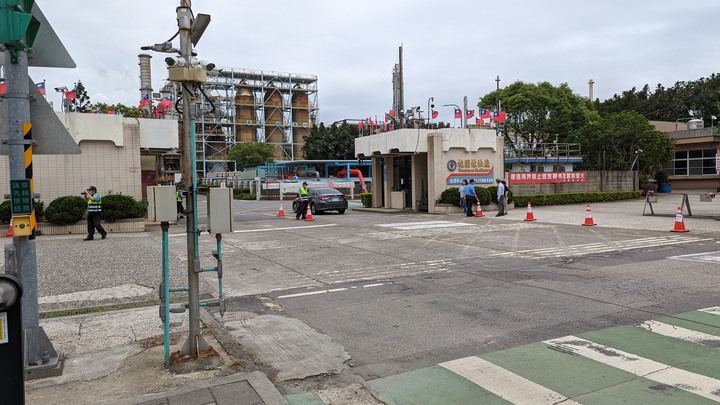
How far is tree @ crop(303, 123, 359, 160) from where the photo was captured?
208 feet

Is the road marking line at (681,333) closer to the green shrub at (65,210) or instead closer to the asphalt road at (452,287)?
the asphalt road at (452,287)

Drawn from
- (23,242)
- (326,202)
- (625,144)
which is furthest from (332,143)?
(23,242)

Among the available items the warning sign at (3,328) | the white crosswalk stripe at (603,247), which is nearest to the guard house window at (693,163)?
the white crosswalk stripe at (603,247)

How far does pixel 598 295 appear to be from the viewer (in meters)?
7.57

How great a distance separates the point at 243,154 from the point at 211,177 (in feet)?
20.6

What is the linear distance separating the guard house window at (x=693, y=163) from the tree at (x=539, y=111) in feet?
31.5

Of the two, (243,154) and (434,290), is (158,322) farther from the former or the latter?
(243,154)

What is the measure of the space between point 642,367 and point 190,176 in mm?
4602

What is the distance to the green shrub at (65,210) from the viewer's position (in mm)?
17531

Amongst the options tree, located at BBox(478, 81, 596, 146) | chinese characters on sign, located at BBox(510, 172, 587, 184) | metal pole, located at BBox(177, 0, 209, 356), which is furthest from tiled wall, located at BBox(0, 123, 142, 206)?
tree, located at BBox(478, 81, 596, 146)

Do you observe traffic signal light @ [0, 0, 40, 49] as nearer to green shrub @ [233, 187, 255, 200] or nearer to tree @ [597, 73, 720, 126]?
green shrub @ [233, 187, 255, 200]

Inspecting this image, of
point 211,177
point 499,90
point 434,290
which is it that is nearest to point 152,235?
point 434,290

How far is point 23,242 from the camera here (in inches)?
192

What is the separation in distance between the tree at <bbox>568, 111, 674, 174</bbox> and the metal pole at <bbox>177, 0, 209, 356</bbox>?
134ft
